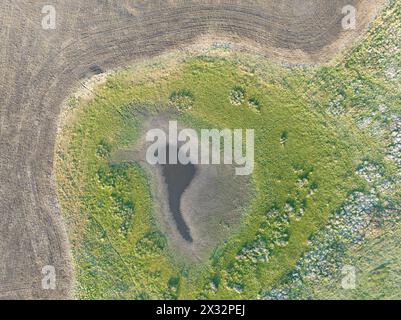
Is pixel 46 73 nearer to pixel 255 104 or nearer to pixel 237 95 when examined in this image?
pixel 237 95

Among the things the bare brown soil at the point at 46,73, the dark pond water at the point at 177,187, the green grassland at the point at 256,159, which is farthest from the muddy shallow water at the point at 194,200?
the bare brown soil at the point at 46,73

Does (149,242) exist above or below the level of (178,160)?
below

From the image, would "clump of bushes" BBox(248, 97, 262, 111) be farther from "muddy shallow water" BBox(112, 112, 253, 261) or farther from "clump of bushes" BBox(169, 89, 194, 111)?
"muddy shallow water" BBox(112, 112, 253, 261)

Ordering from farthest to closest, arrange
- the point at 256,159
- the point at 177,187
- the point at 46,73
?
1. the point at 46,73
2. the point at 177,187
3. the point at 256,159

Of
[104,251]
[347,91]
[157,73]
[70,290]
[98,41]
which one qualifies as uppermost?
[98,41]

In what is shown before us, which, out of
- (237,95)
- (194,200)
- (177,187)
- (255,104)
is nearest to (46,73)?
(177,187)

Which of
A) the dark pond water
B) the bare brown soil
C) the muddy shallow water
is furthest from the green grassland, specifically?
the dark pond water

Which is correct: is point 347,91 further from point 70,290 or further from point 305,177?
point 70,290
